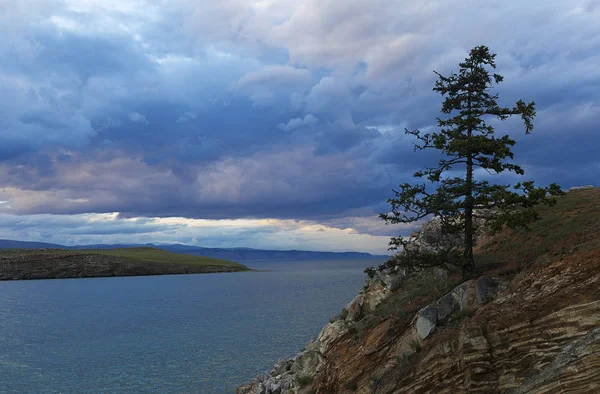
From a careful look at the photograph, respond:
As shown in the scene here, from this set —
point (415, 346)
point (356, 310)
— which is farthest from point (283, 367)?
point (415, 346)

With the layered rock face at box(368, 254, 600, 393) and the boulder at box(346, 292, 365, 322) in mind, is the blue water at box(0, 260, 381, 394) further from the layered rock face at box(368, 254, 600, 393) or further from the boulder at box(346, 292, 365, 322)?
the layered rock face at box(368, 254, 600, 393)

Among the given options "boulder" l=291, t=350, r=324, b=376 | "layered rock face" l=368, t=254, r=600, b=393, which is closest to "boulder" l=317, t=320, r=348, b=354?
"boulder" l=291, t=350, r=324, b=376

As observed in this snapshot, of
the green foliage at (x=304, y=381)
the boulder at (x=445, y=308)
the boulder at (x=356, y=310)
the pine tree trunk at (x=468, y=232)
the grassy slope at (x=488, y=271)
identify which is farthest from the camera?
the boulder at (x=356, y=310)

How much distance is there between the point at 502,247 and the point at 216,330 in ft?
177

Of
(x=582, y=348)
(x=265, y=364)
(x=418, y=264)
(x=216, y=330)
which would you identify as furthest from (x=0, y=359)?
(x=582, y=348)

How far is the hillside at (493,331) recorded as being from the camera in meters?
15.2

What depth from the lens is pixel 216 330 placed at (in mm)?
71125

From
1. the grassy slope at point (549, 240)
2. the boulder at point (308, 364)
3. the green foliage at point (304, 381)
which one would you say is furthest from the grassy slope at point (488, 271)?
the boulder at point (308, 364)

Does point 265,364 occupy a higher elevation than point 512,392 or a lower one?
lower

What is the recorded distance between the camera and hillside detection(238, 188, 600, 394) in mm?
15164

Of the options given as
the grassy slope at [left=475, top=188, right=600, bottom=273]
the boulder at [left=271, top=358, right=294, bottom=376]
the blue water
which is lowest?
the blue water

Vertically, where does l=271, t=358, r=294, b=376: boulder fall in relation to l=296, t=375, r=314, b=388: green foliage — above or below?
below

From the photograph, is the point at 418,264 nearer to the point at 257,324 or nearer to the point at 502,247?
the point at 502,247

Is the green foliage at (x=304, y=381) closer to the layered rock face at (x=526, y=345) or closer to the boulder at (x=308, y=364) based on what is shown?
the boulder at (x=308, y=364)
